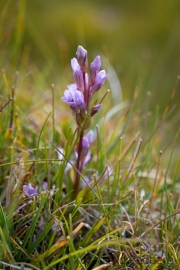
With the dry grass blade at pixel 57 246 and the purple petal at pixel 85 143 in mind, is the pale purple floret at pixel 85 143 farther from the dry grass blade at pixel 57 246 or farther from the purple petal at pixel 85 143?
the dry grass blade at pixel 57 246

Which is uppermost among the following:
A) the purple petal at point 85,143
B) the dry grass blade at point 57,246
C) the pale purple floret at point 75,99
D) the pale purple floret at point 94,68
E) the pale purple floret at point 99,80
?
the pale purple floret at point 94,68


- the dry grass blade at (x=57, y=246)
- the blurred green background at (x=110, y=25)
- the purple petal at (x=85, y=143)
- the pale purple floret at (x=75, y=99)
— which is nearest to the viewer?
the dry grass blade at (x=57, y=246)

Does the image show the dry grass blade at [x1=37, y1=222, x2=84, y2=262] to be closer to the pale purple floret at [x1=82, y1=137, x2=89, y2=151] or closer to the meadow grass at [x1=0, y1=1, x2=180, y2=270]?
the meadow grass at [x1=0, y1=1, x2=180, y2=270]

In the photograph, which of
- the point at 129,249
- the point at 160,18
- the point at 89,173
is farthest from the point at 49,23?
the point at 129,249

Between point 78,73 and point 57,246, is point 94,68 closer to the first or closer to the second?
point 78,73

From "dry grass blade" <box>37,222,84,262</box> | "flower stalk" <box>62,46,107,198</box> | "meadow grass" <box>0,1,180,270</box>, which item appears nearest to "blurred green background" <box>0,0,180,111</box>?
"meadow grass" <box>0,1,180,270</box>

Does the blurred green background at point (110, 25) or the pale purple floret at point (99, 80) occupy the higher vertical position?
the blurred green background at point (110, 25)

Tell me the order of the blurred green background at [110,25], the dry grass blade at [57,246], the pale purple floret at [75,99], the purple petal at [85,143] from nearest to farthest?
the dry grass blade at [57,246] → the pale purple floret at [75,99] → the purple petal at [85,143] → the blurred green background at [110,25]

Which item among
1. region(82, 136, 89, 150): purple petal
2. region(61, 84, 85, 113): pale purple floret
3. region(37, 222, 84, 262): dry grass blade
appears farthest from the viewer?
region(82, 136, 89, 150): purple petal

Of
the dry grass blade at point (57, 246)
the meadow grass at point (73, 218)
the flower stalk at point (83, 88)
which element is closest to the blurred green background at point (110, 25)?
the meadow grass at point (73, 218)
